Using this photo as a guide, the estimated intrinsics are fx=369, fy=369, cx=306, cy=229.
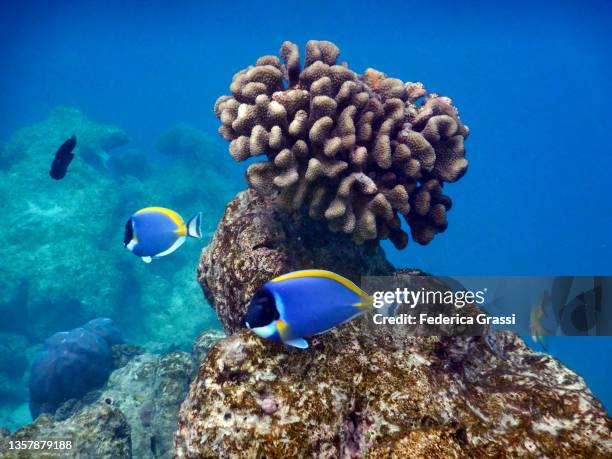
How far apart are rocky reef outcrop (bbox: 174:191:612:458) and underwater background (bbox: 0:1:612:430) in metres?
10.8

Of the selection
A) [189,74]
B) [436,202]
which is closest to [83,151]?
[436,202]

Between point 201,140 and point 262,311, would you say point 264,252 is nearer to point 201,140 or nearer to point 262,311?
point 262,311

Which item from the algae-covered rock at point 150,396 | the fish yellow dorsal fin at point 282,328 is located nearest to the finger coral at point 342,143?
the fish yellow dorsal fin at point 282,328

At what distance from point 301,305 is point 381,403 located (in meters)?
0.86

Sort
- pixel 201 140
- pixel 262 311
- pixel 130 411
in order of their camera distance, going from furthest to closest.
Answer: pixel 201 140 → pixel 130 411 → pixel 262 311

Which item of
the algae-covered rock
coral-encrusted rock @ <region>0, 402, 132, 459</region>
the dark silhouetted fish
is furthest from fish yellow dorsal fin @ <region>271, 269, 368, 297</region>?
the dark silhouetted fish

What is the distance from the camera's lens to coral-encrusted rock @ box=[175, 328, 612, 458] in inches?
79.9

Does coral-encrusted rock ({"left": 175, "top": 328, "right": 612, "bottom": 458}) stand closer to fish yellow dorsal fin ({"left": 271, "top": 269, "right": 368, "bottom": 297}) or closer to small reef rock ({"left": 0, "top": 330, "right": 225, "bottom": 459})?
fish yellow dorsal fin ({"left": 271, "top": 269, "right": 368, "bottom": 297})

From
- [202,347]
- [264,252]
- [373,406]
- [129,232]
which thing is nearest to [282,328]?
[373,406]

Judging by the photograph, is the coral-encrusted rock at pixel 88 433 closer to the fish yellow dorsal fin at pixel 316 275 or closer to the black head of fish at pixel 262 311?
the black head of fish at pixel 262 311

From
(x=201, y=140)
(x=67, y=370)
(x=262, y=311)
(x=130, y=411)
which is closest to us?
(x=262, y=311)

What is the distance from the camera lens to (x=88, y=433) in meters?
4.12

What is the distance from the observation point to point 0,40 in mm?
47031

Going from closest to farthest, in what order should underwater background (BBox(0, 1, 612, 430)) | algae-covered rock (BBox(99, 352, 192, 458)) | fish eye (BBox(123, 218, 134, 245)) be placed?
fish eye (BBox(123, 218, 134, 245)), algae-covered rock (BBox(99, 352, 192, 458)), underwater background (BBox(0, 1, 612, 430))
